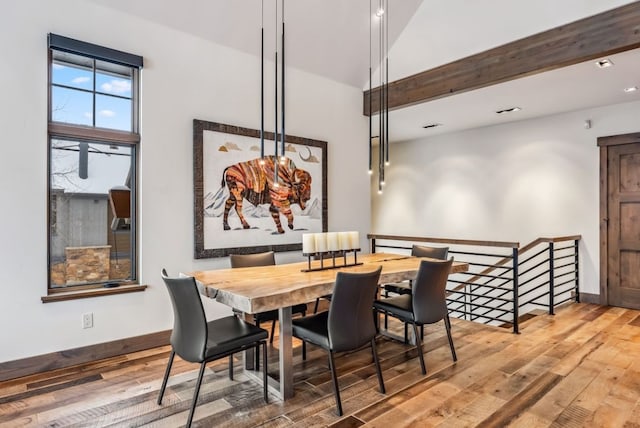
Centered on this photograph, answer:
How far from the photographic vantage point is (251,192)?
13.5 feet

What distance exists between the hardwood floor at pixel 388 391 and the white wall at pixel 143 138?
1.27ft

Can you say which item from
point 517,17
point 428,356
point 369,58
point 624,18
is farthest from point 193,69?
point 624,18

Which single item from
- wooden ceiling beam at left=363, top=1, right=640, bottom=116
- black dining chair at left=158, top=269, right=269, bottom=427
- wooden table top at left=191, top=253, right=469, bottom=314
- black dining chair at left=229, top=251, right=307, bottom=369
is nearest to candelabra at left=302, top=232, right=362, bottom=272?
wooden table top at left=191, top=253, right=469, bottom=314

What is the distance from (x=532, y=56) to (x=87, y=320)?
461 centimetres

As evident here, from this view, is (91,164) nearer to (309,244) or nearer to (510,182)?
(309,244)

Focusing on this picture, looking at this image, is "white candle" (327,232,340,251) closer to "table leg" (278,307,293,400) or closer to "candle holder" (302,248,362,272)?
"candle holder" (302,248,362,272)

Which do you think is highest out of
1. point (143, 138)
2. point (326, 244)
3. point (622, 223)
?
point (143, 138)

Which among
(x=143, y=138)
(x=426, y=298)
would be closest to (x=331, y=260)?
(x=426, y=298)

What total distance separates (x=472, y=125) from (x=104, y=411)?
6019mm

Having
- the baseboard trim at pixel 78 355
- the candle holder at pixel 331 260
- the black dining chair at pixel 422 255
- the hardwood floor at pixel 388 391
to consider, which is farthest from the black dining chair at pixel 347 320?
the baseboard trim at pixel 78 355

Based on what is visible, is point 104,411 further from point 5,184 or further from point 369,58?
point 369,58

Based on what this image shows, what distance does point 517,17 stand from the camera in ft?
11.9

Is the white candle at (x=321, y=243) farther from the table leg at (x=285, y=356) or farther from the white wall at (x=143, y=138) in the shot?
the white wall at (x=143, y=138)

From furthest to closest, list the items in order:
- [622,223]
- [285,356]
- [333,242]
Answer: [622,223], [333,242], [285,356]
